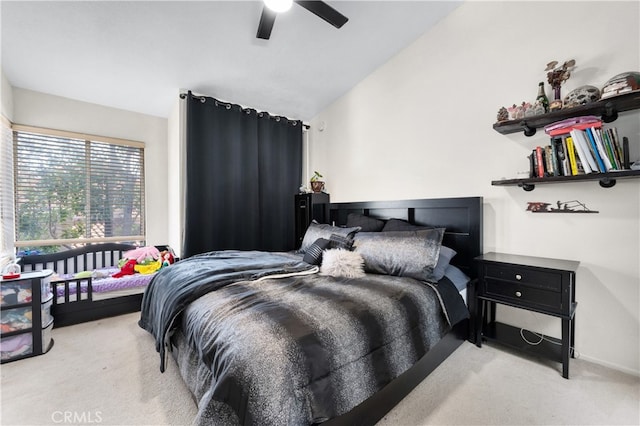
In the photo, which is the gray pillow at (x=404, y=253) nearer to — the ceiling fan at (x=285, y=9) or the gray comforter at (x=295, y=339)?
the gray comforter at (x=295, y=339)

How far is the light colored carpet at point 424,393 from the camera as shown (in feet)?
4.54

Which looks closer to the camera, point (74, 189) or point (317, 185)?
point (74, 189)

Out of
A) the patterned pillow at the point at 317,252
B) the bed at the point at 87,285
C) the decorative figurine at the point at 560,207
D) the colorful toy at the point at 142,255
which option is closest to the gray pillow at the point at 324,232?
the patterned pillow at the point at 317,252

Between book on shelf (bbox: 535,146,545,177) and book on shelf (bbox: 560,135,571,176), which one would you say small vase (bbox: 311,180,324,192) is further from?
book on shelf (bbox: 560,135,571,176)

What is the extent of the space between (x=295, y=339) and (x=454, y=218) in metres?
1.99

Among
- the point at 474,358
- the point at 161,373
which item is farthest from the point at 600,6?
the point at 161,373

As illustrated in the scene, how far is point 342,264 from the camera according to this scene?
2014 millimetres

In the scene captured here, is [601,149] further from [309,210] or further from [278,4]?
[309,210]

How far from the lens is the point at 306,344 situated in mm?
1049

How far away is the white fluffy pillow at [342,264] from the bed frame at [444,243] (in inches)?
27.7

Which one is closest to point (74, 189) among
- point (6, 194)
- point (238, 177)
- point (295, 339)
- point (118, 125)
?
point (6, 194)

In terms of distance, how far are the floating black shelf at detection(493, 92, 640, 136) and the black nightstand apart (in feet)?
→ 3.29

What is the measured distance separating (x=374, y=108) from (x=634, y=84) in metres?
2.16

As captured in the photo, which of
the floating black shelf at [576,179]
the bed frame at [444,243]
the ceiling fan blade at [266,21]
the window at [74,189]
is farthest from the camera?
the window at [74,189]
